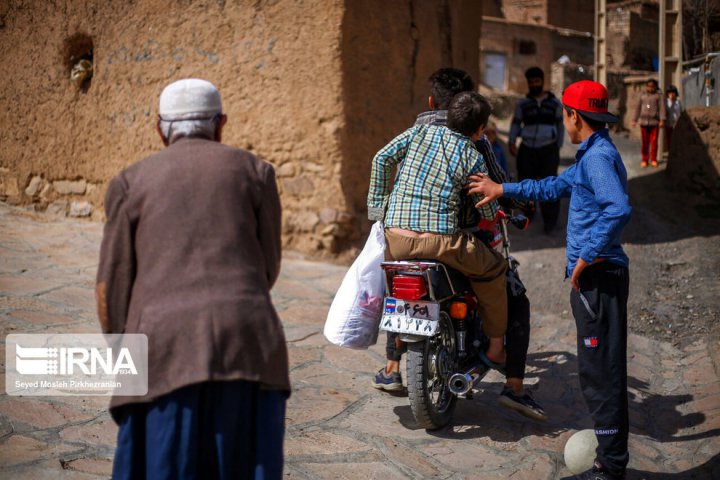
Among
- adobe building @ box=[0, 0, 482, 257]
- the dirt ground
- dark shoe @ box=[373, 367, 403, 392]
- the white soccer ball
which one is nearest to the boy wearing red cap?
the white soccer ball

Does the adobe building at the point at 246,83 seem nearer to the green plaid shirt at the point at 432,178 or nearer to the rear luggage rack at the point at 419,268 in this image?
the green plaid shirt at the point at 432,178

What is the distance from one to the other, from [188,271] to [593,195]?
6.51 ft

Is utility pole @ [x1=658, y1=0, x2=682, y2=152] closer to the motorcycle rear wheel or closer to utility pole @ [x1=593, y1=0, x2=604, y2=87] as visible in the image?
utility pole @ [x1=593, y1=0, x2=604, y2=87]

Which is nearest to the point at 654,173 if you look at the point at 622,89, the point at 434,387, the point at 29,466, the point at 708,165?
the point at 708,165

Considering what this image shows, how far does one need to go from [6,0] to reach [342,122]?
4835 millimetres

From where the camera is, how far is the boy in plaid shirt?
400 centimetres

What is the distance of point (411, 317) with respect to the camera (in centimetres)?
397

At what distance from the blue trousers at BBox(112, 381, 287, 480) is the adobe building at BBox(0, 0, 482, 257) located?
17.1ft

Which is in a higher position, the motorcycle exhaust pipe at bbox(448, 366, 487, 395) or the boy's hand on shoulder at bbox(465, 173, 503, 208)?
the boy's hand on shoulder at bbox(465, 173, 503, 208)

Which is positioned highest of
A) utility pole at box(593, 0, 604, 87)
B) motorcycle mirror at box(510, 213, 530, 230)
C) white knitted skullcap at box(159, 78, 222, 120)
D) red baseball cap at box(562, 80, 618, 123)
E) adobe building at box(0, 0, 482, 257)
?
utility pole at box(593, 0, 604, 87)

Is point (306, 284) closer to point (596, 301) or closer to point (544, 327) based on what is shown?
point (544, 327)

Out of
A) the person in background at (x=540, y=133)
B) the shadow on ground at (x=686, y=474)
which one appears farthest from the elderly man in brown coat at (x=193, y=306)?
the person in background at (x=540, y=133)

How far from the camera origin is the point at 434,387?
4289mm

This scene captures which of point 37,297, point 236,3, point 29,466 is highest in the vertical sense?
point 236,3
